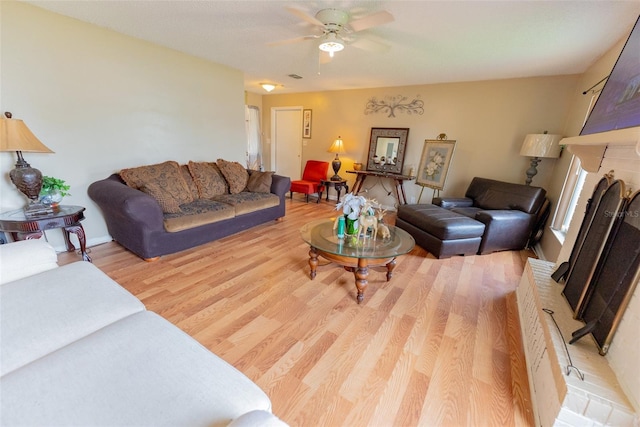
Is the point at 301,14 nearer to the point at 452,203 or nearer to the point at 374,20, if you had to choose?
the point at 374,20

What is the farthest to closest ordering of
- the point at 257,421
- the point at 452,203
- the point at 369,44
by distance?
the point at 452,203 → the point at 369,44 → the point at 257,421

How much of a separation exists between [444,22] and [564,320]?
2282 millimetres

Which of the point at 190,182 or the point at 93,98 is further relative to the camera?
the point at 190,182

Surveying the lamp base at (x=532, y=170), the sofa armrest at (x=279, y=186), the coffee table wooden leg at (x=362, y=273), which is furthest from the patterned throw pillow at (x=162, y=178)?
the lamp base at (x=532, y=170)

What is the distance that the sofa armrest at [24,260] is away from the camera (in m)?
1.20

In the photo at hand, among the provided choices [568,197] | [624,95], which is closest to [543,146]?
[568,197]

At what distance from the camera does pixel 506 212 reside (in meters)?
3.00

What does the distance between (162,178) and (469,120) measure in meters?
4.42

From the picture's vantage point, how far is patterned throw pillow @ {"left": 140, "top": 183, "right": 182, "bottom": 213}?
265 centimetres

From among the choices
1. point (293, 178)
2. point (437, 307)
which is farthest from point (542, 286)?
point (293, 178)

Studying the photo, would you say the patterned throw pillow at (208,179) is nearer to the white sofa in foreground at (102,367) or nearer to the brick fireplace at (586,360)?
the white sofa in foreground at (102,367)

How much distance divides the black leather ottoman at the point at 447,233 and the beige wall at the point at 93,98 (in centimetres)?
Result: 327

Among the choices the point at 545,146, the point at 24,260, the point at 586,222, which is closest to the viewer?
the point at 24,260

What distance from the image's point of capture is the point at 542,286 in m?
1.71
